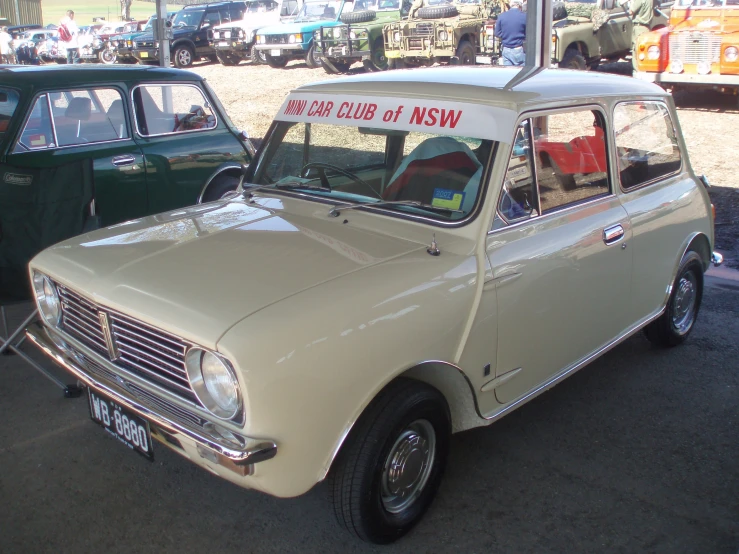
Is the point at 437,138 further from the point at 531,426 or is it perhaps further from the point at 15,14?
the point at 15,14

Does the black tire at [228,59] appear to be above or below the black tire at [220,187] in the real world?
above

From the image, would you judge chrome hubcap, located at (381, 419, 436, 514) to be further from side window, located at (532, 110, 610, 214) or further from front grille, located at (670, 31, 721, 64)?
front grille, located at (670, 31, 721, 64)

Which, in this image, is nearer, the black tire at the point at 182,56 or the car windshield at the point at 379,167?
the car windshield at the point at 379,167

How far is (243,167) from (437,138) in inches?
141

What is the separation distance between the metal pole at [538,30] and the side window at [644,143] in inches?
81.9

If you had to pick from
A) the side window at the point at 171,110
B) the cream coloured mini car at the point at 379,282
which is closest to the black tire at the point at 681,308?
the cream coloured mini car at the point at 379,282

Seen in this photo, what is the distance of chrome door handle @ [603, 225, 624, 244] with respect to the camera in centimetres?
355

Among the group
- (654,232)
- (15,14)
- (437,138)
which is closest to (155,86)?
(437,138)

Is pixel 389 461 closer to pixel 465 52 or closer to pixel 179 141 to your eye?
pixel 179 141

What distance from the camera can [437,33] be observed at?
16.0 metres

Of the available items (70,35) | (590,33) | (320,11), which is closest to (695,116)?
(590,33)

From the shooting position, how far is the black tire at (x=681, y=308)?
4477mm

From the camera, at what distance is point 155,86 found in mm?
6320

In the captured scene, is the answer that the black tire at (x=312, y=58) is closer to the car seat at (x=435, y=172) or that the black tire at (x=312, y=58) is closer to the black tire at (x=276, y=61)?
the black tire at (x=276, y=61)
